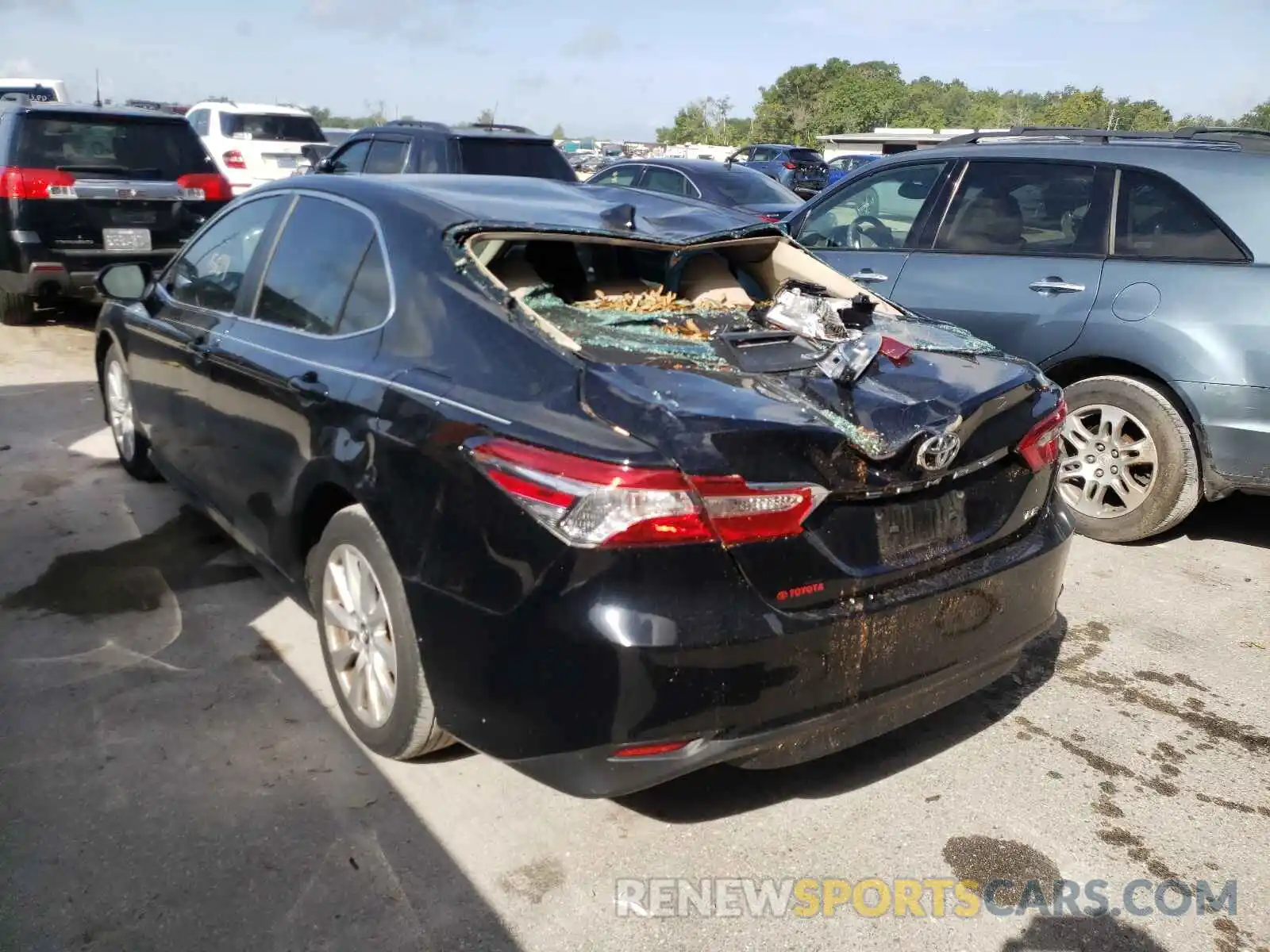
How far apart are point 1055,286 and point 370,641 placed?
12.1 ft

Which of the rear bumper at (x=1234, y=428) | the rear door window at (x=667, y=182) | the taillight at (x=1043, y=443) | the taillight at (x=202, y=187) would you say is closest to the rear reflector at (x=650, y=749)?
the taillight at (x=1043, y=443)

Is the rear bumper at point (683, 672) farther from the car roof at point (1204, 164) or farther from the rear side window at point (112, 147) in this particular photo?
the rear side window at point (112, 147)

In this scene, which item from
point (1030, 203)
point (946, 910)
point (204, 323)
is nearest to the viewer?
point (946, 910)

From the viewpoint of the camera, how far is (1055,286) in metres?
4.95

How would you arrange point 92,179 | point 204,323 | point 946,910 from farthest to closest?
point 92,179
point 204,323
point 946,910

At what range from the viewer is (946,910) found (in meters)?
2.51

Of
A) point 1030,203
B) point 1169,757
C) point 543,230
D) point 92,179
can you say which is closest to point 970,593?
point 1169,757

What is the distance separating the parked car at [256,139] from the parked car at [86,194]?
26.1ft

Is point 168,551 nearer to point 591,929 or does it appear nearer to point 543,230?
point 543,230

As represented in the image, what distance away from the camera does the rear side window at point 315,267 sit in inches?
124

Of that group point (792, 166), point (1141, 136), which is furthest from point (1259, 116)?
point (1141, 136)

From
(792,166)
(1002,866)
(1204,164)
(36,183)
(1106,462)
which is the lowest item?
(1002,866)

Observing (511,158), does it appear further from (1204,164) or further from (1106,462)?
(1106,462)

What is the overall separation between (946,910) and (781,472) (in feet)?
3.83
